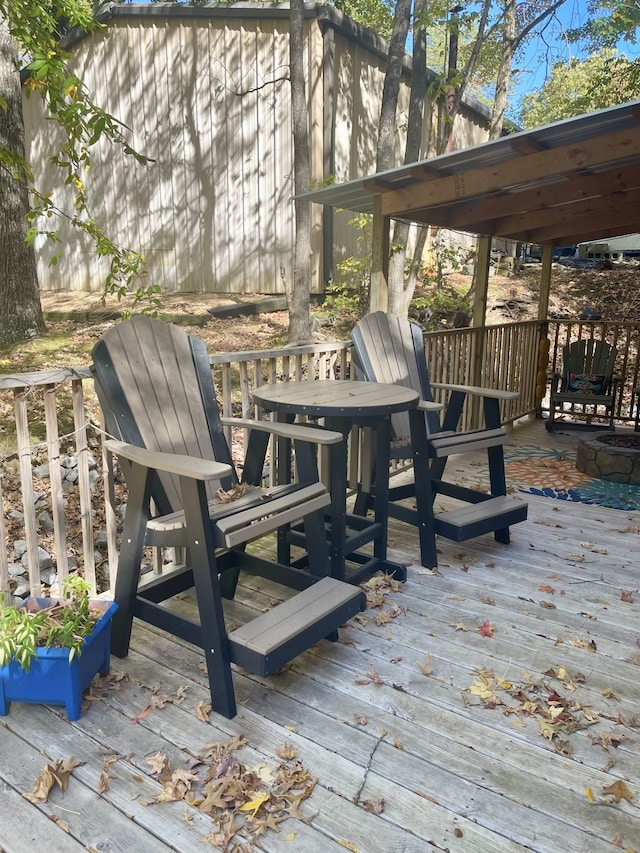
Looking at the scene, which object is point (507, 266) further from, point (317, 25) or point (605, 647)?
point (605, 647)

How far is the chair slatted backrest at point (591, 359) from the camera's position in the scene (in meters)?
6.18

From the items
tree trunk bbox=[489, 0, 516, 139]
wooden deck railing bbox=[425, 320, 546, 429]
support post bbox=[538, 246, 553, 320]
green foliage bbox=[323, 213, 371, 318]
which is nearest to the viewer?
wooden deck railing bbox=[425, 320, 546, 429]

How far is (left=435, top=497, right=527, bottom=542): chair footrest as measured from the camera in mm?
3020

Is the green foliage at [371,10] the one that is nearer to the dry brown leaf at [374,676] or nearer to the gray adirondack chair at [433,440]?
the gray adirondack chair at [433,440]

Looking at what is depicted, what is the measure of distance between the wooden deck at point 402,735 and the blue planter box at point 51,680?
0.21 feet

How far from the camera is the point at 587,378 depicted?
6238mm

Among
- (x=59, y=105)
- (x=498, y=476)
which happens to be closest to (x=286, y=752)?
(x=498, y=476)

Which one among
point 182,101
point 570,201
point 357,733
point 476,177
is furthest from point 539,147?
point 182,101

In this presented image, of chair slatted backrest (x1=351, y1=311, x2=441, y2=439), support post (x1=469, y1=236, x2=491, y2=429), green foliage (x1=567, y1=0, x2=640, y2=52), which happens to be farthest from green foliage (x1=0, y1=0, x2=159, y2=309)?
green foliage (x1=567, y1=0, x2=640, y2=52)

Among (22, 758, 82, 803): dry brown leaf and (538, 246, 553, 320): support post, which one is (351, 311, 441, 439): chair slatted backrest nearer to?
(22, 758, 82, 803): dry brown leaf

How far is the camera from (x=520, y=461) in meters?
5.29

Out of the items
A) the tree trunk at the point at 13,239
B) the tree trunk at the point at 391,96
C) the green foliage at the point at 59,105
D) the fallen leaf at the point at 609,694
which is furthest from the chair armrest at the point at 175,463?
the tree trunk at the point at 391,96

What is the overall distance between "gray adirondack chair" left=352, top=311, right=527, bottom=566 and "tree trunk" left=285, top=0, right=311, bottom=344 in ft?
10.4

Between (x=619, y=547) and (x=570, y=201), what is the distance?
9.57ft
